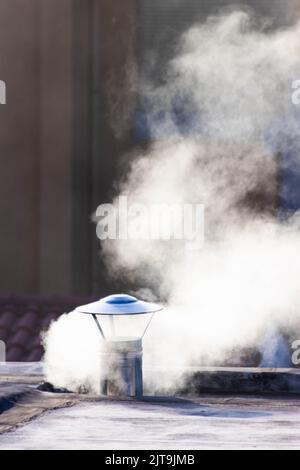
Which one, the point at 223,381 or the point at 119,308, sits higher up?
the point at 119,308

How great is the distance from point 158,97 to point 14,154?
1.66m

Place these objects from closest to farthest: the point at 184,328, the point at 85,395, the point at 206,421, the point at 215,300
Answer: the point at 206,421, the point at 85,395, the point at 184,328, the point at 215,300

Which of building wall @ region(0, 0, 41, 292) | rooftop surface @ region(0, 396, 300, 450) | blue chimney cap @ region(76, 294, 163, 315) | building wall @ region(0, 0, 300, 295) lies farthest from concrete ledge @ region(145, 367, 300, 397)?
building wall @ region(0, 0, 41, 292)

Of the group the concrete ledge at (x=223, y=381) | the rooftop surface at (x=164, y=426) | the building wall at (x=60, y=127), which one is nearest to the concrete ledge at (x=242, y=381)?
the concrete ledge at (x=223, y=381)

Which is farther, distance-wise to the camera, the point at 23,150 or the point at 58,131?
the point at 23,150

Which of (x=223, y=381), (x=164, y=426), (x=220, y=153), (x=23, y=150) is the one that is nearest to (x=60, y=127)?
(x=23, y=150)

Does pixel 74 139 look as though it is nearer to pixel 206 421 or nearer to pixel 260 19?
pixel 260 19

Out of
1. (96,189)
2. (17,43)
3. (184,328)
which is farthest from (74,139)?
(184,328)

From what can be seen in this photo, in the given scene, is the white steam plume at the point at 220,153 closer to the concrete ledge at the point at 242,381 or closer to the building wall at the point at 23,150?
the building wall at the point at 23,150

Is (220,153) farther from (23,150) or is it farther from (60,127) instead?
(23,150)

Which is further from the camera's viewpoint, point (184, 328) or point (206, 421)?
point (184, 328)

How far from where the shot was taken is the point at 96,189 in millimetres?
10586

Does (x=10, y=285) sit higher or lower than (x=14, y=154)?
lower

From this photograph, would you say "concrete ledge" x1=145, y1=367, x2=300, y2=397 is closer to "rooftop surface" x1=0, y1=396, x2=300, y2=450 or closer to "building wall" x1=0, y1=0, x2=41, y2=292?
"rooftop surface" x1=0, y1=396, x2=300, y2=450
